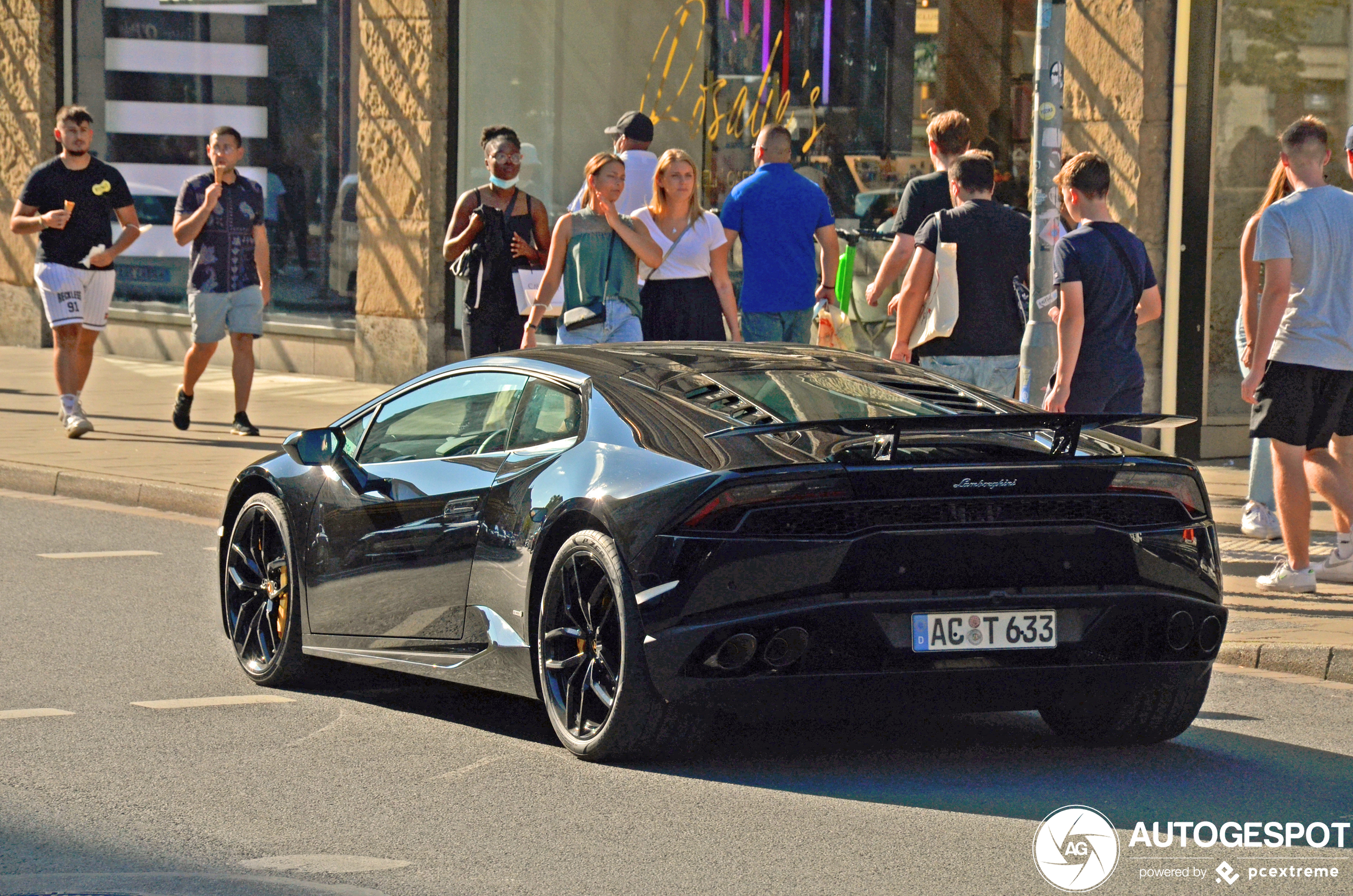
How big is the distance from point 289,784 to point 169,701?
1.32 metres

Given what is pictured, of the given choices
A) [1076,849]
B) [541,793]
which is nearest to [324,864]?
[541,793]

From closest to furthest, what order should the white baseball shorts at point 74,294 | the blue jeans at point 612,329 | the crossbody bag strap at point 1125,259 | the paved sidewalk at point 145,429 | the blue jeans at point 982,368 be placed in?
the crossbody bag strap at point 1125,259 < the blue jeans at point 982,368 < the blue jeans at point 612,329 < the paved sidewalk at point 145,429 < the white baseball shorts at point 74,294

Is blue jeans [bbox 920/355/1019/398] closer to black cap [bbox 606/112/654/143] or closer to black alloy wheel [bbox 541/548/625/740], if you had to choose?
black cap [bbox 606/112/654/143]

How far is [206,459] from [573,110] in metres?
5.87

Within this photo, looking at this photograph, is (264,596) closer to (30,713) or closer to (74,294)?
(30,713)

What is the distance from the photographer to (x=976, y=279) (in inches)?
374

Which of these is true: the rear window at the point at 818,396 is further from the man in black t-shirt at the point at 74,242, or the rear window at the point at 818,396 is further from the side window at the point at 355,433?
the man in black t-shirt at the point at 74,242

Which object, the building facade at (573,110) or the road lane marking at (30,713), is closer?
the road lane marking at (30,713)

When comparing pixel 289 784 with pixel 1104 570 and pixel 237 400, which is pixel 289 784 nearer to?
pixel 1104 570

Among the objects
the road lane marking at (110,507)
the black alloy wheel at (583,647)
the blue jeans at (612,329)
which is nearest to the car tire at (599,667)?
the black alloy wheel at (583,647)

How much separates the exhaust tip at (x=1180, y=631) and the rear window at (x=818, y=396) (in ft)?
2.91

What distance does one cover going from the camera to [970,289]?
31.2 ft

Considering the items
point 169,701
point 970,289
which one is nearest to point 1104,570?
point 169,701

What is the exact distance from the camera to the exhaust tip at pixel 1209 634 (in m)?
6.07
